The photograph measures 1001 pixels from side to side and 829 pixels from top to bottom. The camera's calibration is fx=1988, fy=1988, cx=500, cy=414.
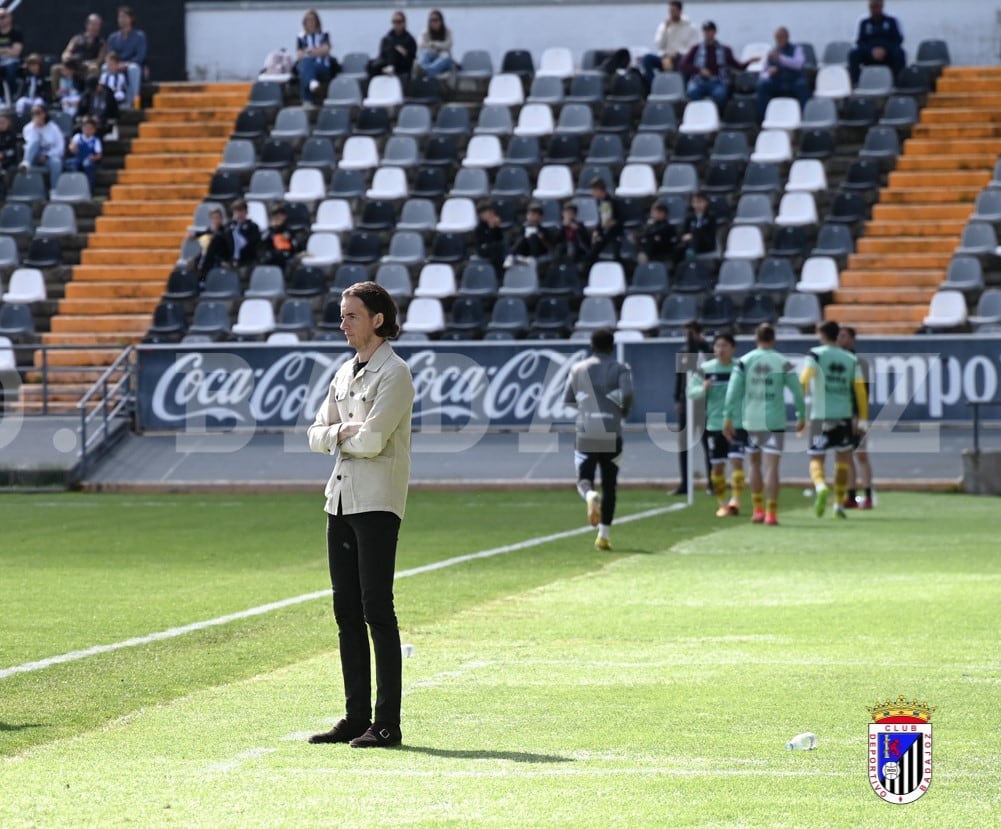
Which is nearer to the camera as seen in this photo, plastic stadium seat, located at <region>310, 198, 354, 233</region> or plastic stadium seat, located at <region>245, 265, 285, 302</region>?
plastic stadium seat, located at <region>245, 265, 285, 302</region>

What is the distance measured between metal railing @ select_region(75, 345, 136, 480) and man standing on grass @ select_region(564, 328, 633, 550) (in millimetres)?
11001

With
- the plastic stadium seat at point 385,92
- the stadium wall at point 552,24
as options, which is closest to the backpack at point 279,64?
the stadium wall at point 552,24

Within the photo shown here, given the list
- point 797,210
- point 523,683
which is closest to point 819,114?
point 797,210

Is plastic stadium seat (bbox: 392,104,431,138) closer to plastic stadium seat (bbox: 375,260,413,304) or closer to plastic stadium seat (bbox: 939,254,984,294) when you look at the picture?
plastic stadium seat (bbox: 375,260,413,304)

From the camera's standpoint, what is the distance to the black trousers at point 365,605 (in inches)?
328

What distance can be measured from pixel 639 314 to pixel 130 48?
42.2 ft

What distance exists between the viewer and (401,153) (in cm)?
3497

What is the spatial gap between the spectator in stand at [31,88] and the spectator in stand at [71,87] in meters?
0.31

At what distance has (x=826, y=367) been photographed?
2231 cm

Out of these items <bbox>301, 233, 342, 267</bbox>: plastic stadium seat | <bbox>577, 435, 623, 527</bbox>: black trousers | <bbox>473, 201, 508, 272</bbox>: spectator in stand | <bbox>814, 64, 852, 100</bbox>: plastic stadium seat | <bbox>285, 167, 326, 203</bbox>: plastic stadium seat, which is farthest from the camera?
<bbox>285, 167, 326, 203</bbox>: plastic stadium seat

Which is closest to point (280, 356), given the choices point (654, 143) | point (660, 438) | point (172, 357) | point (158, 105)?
point (172, 357)

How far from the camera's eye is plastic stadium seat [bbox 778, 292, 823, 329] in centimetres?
2950

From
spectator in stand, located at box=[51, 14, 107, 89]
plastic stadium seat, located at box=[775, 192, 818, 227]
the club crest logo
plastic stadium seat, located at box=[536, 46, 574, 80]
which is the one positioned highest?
spectator in stand, located at box=[51, 14, 107, 89]

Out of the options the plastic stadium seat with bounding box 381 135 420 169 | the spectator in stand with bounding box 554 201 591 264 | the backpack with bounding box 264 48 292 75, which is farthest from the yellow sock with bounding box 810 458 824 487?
the backpack with bounding box 264 48 292 75
